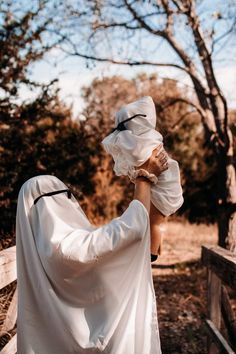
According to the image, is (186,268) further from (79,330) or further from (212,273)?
(79,330)

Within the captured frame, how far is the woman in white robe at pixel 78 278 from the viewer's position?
2123 mm

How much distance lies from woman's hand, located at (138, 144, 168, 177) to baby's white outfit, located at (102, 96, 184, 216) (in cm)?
4

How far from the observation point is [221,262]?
3783 millimetres

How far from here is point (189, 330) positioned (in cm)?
578

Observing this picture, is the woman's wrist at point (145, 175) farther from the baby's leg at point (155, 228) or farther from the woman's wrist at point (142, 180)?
the baby's leg at point (155, 228)

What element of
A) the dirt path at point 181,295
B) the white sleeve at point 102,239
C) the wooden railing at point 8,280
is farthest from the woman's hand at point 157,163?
the dirt path at point 181,295

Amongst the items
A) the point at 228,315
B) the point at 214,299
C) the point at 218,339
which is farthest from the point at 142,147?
the point at 228,315

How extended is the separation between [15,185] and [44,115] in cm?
139

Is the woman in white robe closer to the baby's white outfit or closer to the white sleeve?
the white sleeve

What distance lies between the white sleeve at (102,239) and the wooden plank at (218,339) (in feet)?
6.63

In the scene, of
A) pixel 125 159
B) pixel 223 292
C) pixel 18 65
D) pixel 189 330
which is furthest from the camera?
pixel 18 65

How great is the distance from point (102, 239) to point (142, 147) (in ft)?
1.86

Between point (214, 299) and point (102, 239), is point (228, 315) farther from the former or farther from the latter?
point (102, 239)

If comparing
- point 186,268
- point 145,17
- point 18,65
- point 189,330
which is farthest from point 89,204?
point 189,330
